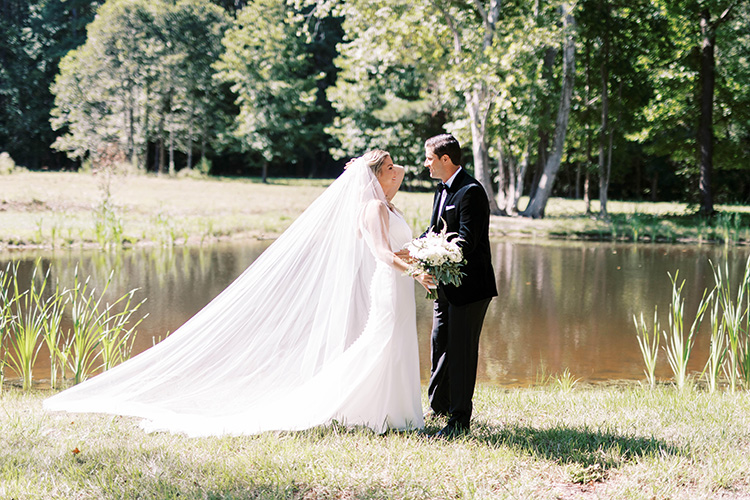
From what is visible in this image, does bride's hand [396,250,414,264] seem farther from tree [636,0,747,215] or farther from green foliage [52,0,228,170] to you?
green foliage [52,0,228,170]

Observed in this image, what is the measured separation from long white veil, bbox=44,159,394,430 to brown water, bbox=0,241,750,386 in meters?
0.76

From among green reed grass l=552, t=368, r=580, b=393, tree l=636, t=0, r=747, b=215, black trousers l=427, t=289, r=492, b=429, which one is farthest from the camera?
tree l=636, t=0, r=747, b=215

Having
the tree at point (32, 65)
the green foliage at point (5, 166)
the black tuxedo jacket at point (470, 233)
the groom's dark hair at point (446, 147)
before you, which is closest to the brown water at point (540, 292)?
the black tuxedo jacket at point (470, 233)

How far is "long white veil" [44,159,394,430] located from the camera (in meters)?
4.56

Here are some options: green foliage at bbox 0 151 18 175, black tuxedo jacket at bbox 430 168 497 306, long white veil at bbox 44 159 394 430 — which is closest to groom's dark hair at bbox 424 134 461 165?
black tuxedo jacket at bbox 430 168 497 306

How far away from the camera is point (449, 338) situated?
432cm

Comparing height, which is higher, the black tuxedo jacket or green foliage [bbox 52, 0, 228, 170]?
green foliage [bbox 52, 0, 228, 170]

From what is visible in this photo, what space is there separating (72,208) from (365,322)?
59.6 feet

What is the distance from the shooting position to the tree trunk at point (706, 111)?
21.8 meters

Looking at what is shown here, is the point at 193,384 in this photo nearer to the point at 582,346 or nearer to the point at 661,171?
the point at 582,346

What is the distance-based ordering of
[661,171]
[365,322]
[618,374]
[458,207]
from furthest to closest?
[661,171]
[618,374]
[365,322]
[458,207]

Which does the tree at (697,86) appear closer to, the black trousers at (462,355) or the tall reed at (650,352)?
the tall reed at (650,352)

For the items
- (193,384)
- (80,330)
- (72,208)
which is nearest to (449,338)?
(193,384)

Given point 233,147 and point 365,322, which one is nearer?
point 365,322
